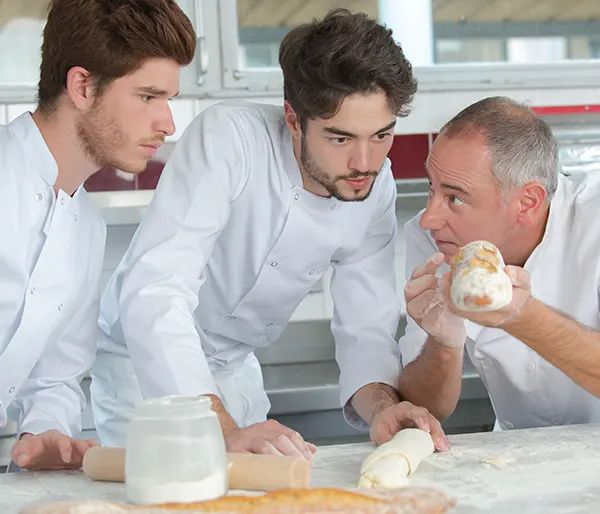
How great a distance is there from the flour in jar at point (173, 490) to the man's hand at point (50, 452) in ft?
1.38

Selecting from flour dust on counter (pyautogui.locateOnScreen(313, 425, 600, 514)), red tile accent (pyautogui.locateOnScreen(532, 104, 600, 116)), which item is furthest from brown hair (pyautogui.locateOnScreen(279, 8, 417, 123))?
red tile accent (pyautogui.locateOnScreen(532, 104, 600, 116))

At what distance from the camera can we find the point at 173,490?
3.71ft

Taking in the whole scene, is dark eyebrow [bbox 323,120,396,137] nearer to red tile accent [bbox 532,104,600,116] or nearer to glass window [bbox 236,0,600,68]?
glass window [bbox 236,0,600,68]

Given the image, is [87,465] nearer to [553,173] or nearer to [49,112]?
[49,112]

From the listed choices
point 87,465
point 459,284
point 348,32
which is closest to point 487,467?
point 459,284

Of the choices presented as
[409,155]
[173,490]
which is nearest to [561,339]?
[173,490]

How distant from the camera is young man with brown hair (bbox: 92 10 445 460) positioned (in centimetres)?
183

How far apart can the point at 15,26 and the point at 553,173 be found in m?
2.11

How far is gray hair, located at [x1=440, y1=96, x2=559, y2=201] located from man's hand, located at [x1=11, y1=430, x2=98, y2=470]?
1.03 metres

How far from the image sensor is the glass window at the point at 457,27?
3.48 meters

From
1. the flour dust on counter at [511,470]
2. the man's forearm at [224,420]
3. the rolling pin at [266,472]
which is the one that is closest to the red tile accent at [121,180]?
the man's forearm at [224,420]

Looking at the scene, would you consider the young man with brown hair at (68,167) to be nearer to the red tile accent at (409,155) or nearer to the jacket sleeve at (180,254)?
the jacket sleeve at (180,254)

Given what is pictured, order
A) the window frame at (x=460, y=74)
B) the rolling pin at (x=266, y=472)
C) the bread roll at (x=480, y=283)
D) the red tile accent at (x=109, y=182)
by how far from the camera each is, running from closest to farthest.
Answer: the rolling pin at (x=266, y=472)
the bread roll at (x=480, y=283)
the red tile accent at (x=109, y=182)
the window frame at (x=460, y=74)

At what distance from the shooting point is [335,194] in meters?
2.00
